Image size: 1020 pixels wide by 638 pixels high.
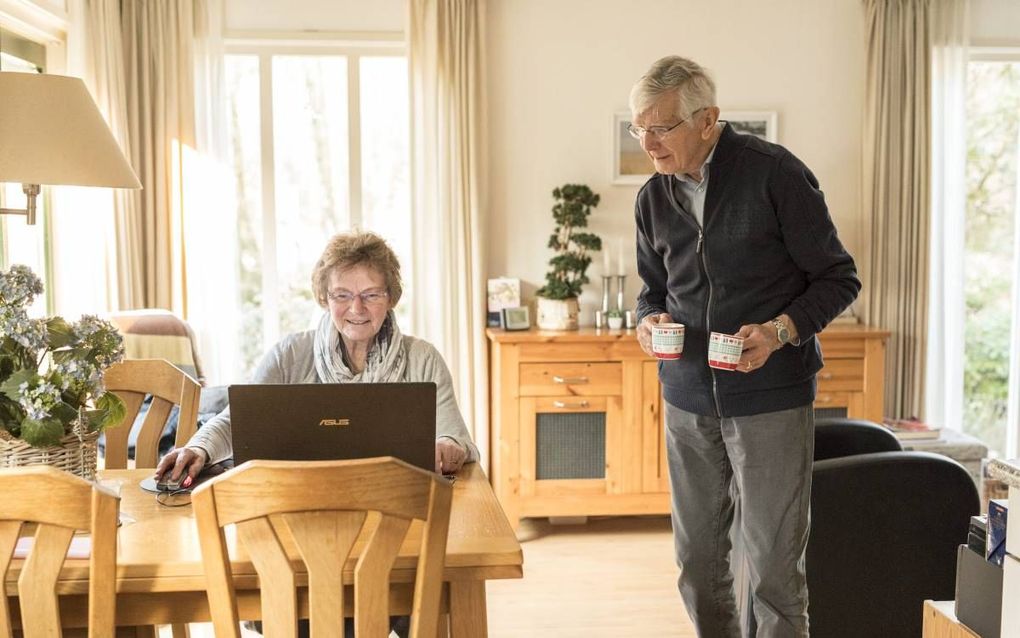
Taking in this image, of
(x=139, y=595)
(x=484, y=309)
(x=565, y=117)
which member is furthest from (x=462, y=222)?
(x=139, y=595)

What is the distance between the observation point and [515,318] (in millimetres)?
4078

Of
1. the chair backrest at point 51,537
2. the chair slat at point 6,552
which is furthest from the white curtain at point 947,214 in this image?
the chair slat at point 6,552

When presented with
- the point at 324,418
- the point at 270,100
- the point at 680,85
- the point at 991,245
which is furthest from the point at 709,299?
the point at 991,245

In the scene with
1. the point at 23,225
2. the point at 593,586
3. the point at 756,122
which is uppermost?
the point at 756,122

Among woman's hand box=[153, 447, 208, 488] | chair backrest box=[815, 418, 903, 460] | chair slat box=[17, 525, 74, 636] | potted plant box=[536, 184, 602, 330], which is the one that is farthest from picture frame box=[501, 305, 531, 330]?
chair slat box=[17, 525, 74, 636]

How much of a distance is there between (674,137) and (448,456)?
855 millimetres

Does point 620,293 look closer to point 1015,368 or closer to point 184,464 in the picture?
point 1015,368

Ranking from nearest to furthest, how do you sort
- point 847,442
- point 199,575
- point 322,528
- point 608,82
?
point 322,528 → point 199,575 → point 847,442 → point 608,82

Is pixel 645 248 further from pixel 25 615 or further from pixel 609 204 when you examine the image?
pixel 609 204

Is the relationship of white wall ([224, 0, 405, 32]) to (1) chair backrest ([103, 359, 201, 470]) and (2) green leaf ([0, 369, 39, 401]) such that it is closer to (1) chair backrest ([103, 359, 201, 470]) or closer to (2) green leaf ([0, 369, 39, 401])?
(1) chair backrest ([103, 359, 201, 470])

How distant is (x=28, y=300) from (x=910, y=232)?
381 cm

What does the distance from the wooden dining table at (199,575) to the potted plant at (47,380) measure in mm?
220

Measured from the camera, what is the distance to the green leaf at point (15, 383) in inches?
65.4

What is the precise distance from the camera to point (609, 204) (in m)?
4.31
